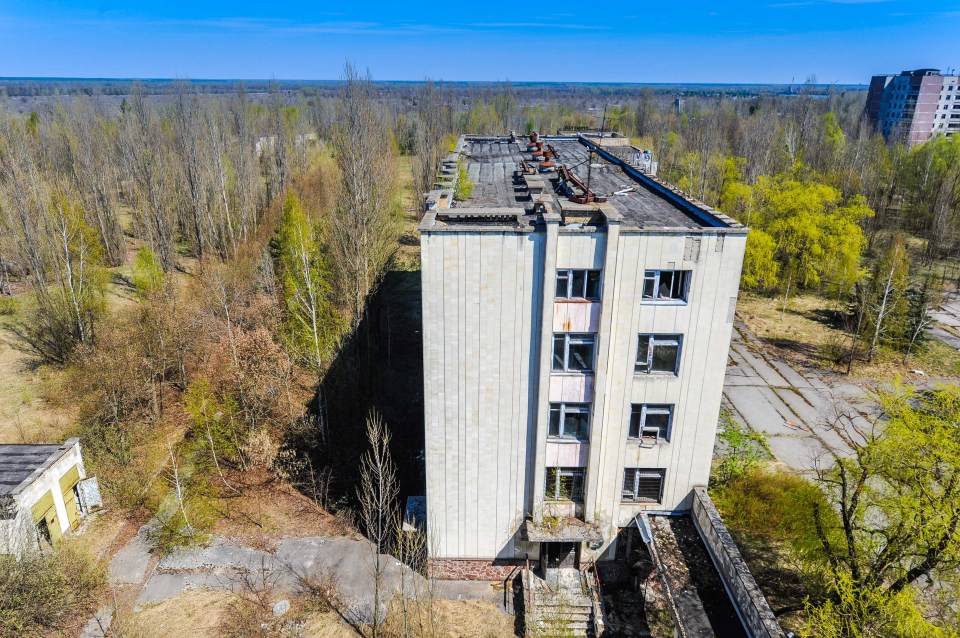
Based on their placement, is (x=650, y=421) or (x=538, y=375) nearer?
(x=538, y=375)

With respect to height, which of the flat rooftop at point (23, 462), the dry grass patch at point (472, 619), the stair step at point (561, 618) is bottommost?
the dry grass patch at point (472, 619)

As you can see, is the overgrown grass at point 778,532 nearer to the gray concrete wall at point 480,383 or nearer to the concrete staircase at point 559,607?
the concrete staircase at point 559,607

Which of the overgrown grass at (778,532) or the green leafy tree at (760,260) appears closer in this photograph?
the overgrown grass at (778,532)

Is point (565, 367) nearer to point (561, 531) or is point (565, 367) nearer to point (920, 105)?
point (561, 531)

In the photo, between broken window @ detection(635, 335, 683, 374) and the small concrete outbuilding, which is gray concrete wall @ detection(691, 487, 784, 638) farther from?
the small concrete outbuilding

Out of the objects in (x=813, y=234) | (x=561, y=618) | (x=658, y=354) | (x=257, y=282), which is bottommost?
(x=561, y=618)

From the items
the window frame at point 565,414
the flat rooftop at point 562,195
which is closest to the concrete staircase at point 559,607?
the window frame at point 565,414

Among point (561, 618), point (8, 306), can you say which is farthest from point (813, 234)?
point (8, 306)
